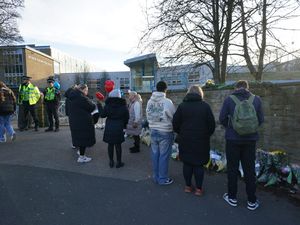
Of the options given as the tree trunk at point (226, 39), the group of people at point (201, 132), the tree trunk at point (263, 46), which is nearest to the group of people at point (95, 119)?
the group of people at point (201, 132)

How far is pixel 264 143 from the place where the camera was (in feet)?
18.6

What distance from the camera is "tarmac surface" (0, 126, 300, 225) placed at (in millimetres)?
3688

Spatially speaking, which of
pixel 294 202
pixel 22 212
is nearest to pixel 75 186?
pixel 22 212

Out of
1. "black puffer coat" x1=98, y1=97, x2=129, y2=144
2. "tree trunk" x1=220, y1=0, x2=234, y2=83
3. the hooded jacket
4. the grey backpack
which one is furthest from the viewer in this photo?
"tree trunk" x1=220, y1=0, x2=234, y2=83

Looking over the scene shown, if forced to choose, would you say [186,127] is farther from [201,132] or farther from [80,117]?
[80,117]

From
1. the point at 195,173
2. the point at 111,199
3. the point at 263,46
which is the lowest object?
the point at 111,199

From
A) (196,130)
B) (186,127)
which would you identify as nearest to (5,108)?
(186,127)

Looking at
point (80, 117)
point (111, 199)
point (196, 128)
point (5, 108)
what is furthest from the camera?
point (5, 108)

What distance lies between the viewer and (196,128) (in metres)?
4.41

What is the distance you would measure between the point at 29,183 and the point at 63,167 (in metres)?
0.97

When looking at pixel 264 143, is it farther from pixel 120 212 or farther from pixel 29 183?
pixel 29 183

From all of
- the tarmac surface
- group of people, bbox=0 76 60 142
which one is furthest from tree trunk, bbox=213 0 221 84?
group of people, bbox=0 76 60 142

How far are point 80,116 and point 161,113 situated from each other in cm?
198

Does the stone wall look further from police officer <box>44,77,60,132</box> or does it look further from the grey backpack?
police officer <box>44,77,60,132</box>
